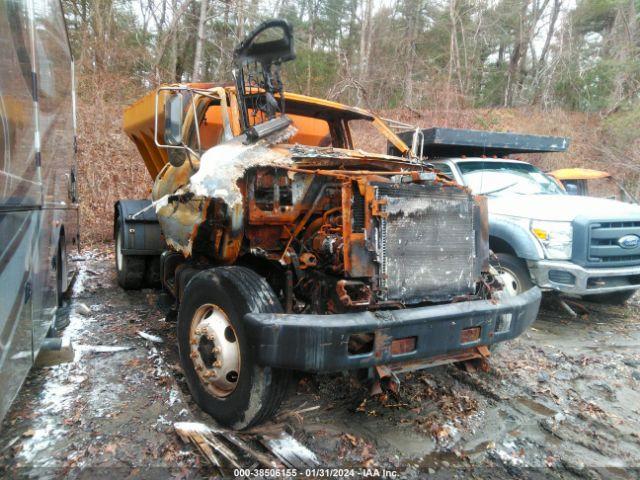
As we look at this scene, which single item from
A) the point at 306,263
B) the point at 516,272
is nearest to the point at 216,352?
the point at 306,263

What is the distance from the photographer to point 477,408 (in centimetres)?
350

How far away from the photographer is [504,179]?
6.54m

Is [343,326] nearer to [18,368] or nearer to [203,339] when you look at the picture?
[203,339]

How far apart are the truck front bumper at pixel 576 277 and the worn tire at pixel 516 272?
0.08 meters

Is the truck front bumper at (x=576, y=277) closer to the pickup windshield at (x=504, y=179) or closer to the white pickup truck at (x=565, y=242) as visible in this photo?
the white pickup truck at (x=565, y=242)

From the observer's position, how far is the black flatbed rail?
700cm

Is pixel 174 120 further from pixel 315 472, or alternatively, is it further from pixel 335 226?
pixel 315 472

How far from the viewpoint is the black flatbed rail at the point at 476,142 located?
7004 mm

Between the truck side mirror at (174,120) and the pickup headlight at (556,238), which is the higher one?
the truck side mirror at (174,120)

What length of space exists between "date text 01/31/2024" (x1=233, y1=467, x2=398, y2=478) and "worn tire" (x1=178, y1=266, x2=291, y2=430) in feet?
0.95

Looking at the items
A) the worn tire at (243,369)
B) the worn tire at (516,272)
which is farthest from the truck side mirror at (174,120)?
the worn tire at (516,272)

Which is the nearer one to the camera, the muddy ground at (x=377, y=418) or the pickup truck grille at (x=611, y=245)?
the muddy ground at (x=377, y=418)

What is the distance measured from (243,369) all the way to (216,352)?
28cm

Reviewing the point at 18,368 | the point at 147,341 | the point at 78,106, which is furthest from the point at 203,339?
the point at 78,106
